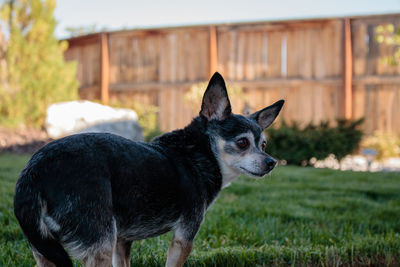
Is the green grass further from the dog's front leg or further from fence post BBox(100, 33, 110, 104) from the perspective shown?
fence post BBox(100, 33, 110, 104)

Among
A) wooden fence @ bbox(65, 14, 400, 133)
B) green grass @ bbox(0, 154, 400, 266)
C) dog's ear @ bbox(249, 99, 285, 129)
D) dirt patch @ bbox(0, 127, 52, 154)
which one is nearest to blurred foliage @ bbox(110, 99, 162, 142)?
wooden fence @ bbox(65, 14, 400, 133)

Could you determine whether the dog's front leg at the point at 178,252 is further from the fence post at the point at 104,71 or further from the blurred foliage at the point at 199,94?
the fence post at the point at 104,71

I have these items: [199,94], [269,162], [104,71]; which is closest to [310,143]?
[199,94]

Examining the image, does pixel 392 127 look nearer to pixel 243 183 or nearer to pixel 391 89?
pixel 391 89

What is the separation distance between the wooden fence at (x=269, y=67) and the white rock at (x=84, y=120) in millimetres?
3635

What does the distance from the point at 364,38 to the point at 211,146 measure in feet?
42.6

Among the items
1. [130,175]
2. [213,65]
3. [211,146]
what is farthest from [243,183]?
[213,65]

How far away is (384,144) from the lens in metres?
12.8

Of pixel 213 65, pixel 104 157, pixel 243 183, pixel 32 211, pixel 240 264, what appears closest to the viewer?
pixel 32 211

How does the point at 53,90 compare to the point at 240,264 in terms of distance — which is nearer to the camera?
the point at 240,264

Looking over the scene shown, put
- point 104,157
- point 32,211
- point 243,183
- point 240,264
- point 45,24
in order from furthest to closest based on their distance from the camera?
1. point 45,24
2. point 243,183
3. point 240,264
4. point 104,157
5. point 32,211

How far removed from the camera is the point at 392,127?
13734mm

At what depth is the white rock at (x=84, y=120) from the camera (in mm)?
10945

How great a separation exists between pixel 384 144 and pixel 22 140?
10475 mm
